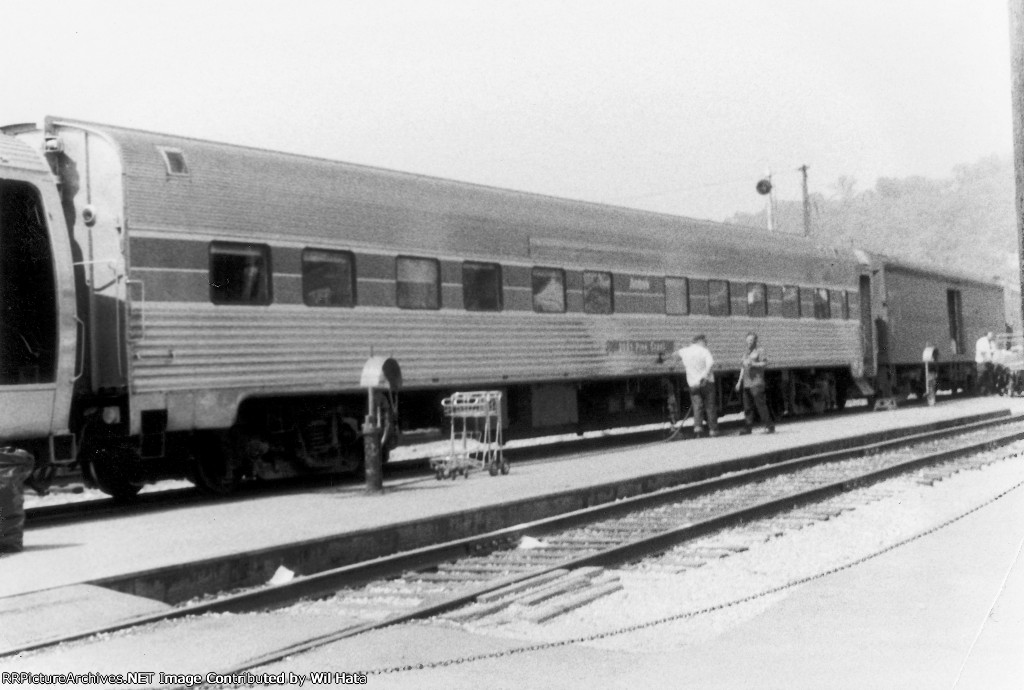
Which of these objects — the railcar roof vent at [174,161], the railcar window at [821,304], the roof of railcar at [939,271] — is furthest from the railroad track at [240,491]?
the roof of railcar at [939,271]

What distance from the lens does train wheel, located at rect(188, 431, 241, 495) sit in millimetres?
12570

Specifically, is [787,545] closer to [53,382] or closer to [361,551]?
[361,551]

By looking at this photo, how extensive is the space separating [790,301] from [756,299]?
1574 mm

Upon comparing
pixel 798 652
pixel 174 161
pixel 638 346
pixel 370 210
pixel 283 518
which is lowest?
pixel 798 652

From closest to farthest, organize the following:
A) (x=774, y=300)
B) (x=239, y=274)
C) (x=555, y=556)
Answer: (x=555, y=556) → (x=239, y=274) → (x=774, y=300)

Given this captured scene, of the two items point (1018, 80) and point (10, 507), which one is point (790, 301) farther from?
point (10, 507)

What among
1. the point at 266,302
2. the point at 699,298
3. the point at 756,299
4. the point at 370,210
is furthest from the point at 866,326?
Result: the point at 266,302

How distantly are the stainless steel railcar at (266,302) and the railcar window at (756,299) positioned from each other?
13.1 feet

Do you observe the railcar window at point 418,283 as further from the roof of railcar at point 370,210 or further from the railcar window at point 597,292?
the railcar window at point 597,292

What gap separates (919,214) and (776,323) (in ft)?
82.6

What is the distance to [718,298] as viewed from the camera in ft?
70.8

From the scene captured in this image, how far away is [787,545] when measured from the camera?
9.44 metres

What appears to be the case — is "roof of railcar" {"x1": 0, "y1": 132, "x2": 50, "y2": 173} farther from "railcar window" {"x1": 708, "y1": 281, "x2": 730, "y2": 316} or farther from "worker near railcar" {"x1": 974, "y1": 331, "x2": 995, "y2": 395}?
"worker near railcar" {"x1": 974, "y1": 331, "x2": 995, "y2": 395}

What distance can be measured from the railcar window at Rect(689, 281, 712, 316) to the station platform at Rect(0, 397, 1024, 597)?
13.4 ft
